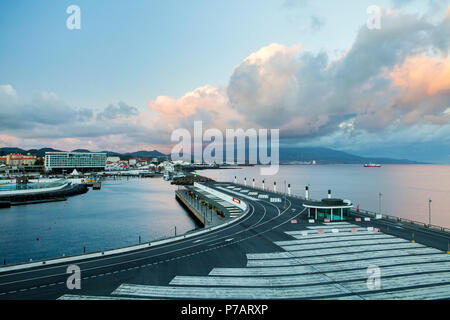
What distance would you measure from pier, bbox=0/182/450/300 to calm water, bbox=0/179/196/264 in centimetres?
2030

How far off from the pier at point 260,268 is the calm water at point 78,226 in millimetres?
20304

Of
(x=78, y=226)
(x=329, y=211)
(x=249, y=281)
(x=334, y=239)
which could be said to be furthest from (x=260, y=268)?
(x=78, y=226)

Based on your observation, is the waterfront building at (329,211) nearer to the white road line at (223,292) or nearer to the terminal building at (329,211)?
the terminal building at (329,211)

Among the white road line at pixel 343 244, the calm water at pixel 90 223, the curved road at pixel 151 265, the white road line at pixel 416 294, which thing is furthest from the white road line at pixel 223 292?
the calm water at pixel 90 223

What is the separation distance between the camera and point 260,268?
24.2m

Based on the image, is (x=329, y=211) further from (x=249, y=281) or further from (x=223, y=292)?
(x=223, y=292)

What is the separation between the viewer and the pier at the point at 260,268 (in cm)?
2002

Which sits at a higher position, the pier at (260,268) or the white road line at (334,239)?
the white road line at (334,239)

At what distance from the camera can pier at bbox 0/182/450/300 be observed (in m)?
20.0

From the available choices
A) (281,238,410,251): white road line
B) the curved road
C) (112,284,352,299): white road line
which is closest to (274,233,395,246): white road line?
(281,238,410,251): white road line

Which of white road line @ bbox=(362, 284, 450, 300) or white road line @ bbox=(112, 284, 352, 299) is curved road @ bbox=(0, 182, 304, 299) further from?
white road line @ bbox=(362, 284, 450, 300)

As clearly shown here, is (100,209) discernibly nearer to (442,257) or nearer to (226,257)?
(226,257)

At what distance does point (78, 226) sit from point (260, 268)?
49.5 metres
